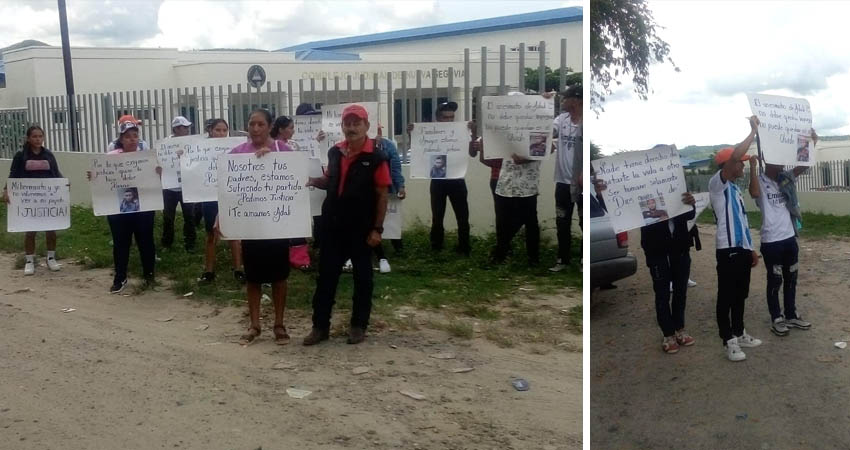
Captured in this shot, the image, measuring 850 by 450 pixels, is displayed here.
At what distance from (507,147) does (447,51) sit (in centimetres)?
370

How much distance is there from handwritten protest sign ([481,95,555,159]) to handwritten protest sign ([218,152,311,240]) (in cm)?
235

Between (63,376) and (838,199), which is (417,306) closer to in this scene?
(63,376)

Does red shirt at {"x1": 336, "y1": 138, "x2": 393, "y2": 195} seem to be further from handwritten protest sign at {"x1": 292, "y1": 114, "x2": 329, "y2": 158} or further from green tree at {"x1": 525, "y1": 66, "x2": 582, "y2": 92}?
green tree at {"x1": 525, "y1": 66, "x2": 582, "y2": 92}

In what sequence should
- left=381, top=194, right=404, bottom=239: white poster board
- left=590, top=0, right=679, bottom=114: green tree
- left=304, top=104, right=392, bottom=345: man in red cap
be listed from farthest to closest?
left=381, top=194, right=404, bottom=239: white poster board < left=304, top=104, right=392, bottom=345: man in red cap < left=590, top=0, right=679, bottom=114: green tree

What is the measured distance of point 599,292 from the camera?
3.58 metres

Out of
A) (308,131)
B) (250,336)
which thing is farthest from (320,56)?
(250,336)

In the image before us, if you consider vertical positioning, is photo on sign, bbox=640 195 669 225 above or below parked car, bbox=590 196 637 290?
above

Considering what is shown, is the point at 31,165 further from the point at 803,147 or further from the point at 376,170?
the point at 803,147

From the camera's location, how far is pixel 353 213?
520cm

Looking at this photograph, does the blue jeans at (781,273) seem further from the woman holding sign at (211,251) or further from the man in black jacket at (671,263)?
the woman holding sign at (211,251)

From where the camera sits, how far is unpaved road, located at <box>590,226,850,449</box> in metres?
3.39

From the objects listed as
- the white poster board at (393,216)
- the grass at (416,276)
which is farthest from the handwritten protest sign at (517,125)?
the grass at (416,276)

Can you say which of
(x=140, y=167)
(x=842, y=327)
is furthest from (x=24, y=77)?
(x=842, y=327)

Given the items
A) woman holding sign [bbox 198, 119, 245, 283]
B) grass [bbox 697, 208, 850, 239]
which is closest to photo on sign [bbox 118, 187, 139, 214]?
woman holding sign [bbox 198, 119, 245, 283]
